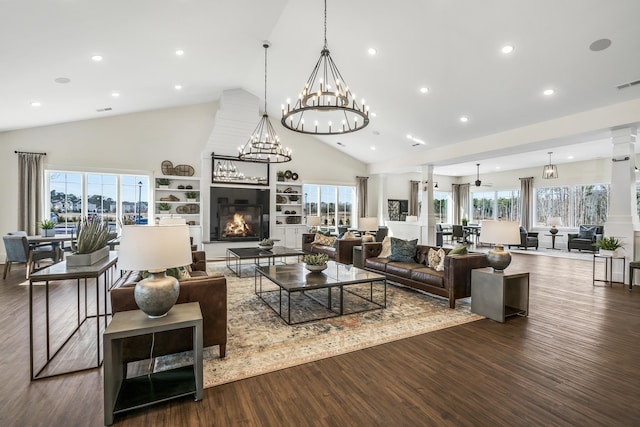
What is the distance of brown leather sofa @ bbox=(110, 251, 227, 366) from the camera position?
257 centimetres

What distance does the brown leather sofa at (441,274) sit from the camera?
4.42 meters

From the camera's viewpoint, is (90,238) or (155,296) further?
(90,238)

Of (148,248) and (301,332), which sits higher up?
(148,248)

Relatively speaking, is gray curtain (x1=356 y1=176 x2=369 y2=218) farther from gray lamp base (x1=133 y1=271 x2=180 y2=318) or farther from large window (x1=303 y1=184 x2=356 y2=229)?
gray lamp base (x1=133 y1=271 x2=180 y2=318)

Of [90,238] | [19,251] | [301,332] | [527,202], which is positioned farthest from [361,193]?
[90,238]

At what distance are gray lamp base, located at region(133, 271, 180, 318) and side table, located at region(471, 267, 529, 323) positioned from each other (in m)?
3.73

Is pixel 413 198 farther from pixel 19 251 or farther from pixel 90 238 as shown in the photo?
pixel 19 251

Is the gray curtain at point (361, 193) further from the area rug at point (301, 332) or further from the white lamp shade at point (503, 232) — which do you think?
the white lamp shade at point (503, 232)

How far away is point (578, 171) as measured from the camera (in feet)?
38.3

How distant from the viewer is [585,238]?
10.7 metres

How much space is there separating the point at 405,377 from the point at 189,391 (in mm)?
1721

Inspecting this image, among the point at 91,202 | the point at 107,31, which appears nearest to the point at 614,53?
the point at 107,31

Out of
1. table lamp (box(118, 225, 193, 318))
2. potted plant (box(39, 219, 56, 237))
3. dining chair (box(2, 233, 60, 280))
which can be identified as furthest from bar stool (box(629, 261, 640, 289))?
potted plant (box(39, 219, 56, 237))

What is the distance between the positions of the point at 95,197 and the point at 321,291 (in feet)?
23.3
